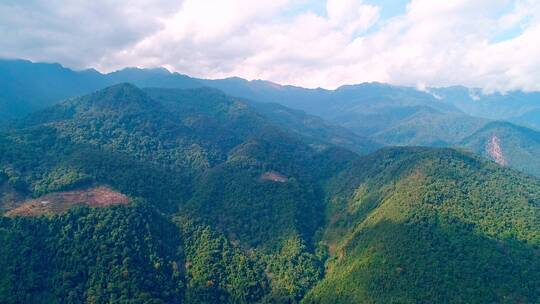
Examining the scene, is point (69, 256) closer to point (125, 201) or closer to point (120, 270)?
point (120, 270)

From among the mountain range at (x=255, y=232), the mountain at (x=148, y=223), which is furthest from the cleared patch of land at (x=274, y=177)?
the mountain range at (x=255, y=232)

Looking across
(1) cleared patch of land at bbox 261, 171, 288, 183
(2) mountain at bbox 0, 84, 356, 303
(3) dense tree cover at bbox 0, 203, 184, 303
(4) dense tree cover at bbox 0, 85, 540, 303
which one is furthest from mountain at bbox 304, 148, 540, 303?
(3) dense tree cover at bbox 0, 203, 184, 303

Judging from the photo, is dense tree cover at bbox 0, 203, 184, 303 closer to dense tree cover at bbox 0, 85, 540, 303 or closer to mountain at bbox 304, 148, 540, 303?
dense tree cover at bbox 0, 85, 540, 303

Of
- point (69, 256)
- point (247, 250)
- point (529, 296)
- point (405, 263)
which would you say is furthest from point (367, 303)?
point (69, 256)

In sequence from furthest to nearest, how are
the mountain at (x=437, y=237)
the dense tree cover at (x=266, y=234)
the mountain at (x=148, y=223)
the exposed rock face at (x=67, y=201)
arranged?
the exposed rock face at (x=67, y=201), the mountain at (x=148, y=223), the dense tree cover at (x=266, y=234), the mountain at (x=437, y=237)

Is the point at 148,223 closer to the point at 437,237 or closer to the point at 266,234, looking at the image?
the point at 266,234

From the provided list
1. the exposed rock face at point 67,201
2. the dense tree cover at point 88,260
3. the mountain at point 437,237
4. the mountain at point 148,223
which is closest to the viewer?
the mountain at point 437,237

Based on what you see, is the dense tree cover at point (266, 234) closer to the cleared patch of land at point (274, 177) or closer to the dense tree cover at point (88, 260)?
the dense tree cover at point (88, 260)
